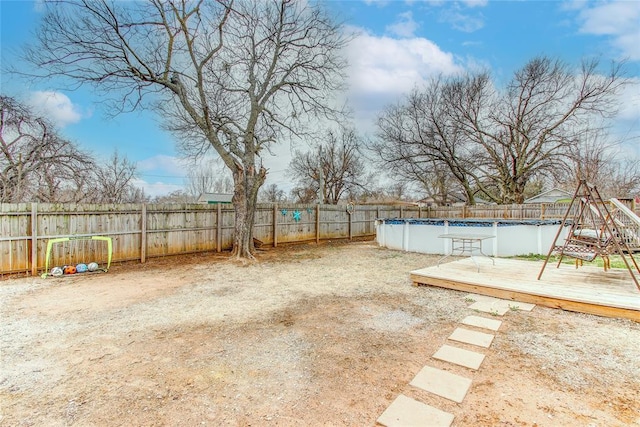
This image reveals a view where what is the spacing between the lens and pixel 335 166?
73.9ft

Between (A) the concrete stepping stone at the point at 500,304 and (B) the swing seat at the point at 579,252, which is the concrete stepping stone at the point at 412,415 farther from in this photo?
(B) the swing seat at the point at 579,252

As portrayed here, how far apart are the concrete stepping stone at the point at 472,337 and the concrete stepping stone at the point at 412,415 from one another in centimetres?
117

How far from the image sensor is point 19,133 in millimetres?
8508

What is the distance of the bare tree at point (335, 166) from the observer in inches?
877

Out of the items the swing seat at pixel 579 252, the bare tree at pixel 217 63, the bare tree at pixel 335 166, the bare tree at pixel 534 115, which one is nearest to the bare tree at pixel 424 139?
the bare tree at pixel 534 115

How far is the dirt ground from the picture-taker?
182 cm

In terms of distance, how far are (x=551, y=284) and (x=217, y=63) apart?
918 centimetres


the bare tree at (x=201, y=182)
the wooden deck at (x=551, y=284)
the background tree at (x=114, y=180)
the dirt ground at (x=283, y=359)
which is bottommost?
the dirt ground at (x=283, y=359)

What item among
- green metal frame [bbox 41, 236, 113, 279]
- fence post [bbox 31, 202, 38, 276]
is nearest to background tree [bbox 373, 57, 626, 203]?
green metal frame [bbox 41, 236, 113, 279]

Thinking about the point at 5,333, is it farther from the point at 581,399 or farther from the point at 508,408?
the point at 581,399

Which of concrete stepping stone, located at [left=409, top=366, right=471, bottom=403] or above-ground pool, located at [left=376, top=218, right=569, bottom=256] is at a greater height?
above-ground pool, located at [left=376, top=218, right=569, bottom=256]

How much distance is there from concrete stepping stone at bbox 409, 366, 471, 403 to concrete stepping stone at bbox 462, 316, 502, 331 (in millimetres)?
1177

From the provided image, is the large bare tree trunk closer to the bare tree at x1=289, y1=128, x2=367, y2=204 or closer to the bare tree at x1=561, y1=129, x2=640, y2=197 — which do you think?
the bare tree at x1=561, y1=129, x2=640, y2=197

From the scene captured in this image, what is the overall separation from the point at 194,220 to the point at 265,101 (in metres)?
3.94
